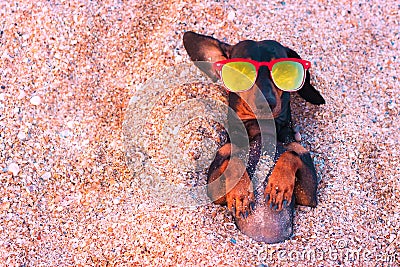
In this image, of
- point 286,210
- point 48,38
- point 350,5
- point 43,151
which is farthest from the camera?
point 350,5

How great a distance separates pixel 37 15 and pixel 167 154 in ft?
5.79

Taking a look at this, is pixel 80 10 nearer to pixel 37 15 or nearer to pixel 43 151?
pixel 37 15

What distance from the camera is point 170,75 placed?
3.94 metres

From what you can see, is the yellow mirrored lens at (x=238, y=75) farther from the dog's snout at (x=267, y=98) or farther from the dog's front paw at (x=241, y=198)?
the dog's front paw at (x=241, y=198)

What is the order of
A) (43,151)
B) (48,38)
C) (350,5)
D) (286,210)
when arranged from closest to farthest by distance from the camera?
(286,210), (43,151), (48,38), (350,5)

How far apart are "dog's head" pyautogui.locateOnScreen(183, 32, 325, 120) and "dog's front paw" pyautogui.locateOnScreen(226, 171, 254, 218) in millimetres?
524

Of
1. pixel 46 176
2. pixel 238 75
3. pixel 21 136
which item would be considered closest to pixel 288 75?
pixel 238 75

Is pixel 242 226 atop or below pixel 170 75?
below

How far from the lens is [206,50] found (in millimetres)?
3516

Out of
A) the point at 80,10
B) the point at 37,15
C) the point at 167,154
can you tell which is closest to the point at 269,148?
the point at 167,154

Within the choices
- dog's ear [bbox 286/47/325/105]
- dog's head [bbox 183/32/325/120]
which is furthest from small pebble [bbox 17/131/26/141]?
dog's ear [bbox 286/47/325/105]

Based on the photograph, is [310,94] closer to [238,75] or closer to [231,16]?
[238,75]

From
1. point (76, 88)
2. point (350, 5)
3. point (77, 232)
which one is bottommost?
point (77, 232)

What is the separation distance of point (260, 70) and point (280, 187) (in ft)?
2.97
